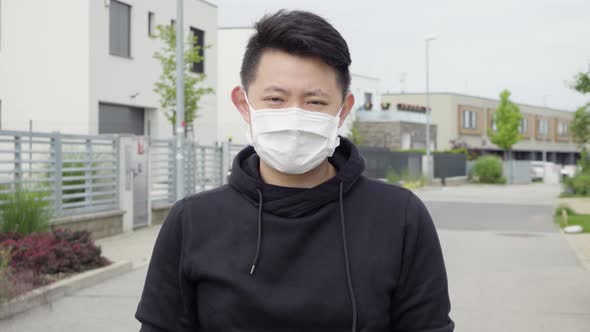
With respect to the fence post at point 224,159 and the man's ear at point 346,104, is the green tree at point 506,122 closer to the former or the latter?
the fence post at point 224,159

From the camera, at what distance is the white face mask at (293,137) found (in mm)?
2502

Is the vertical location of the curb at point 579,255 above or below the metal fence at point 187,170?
below

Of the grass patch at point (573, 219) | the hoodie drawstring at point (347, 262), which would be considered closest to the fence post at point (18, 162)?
the hoodie drawstring at point (347, 262)

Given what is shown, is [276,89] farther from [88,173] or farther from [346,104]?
[88,173]

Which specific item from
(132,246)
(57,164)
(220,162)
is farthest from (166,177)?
(132,246)

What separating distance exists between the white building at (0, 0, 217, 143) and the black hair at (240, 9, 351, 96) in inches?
927

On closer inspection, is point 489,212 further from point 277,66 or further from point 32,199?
point 277,66

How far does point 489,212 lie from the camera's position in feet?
80.5

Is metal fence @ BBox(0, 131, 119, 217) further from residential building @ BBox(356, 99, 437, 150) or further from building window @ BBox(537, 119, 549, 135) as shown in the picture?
building window @ BBox(537, 119, 549, 135)

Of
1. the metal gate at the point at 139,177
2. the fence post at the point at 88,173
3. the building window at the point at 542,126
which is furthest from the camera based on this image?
the building window at the point at 542,126

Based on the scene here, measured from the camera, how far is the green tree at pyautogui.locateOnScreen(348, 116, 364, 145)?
5431 centimetres

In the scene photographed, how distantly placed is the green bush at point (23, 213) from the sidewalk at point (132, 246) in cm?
97

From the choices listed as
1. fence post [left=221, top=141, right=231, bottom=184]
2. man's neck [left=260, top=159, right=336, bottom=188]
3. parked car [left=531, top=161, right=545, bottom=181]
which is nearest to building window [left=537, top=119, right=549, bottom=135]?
parked car [left=531, top=161, right=545, bottom=181]

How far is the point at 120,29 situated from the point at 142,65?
163cm
